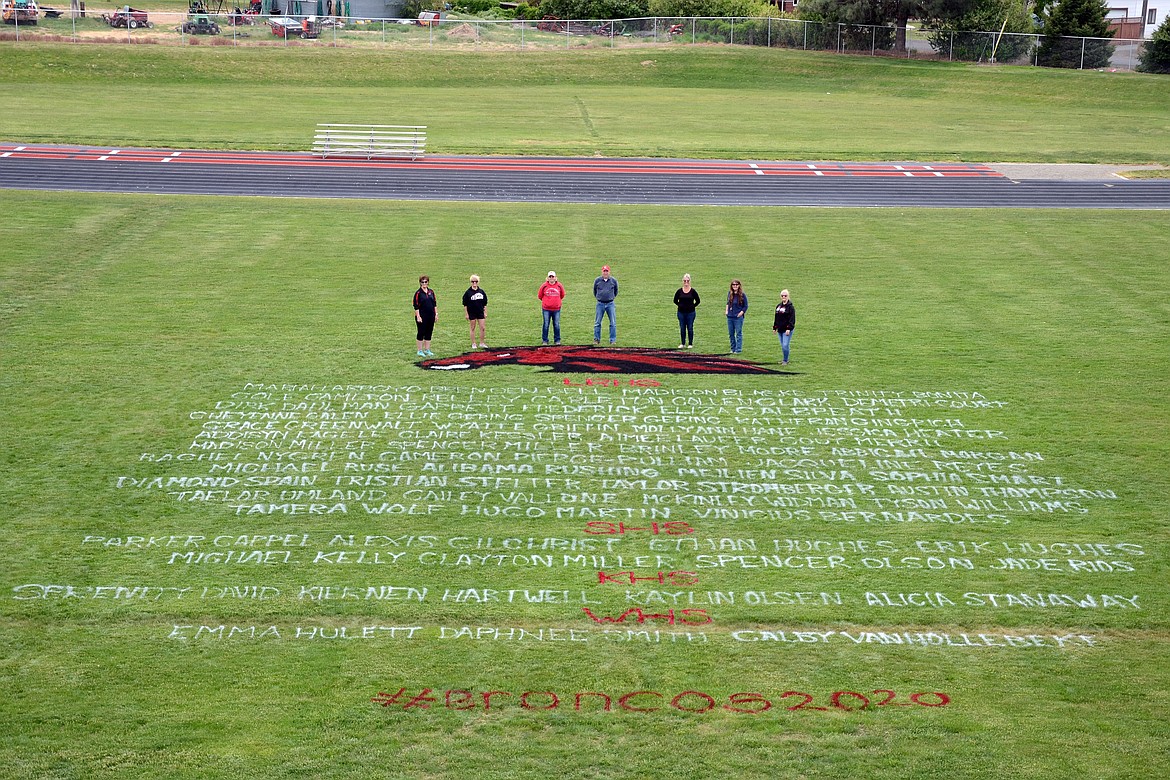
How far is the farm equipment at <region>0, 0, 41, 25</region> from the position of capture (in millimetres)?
74750

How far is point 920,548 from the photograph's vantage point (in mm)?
17391

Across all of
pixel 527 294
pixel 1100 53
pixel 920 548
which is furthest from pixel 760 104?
pixel 920 548

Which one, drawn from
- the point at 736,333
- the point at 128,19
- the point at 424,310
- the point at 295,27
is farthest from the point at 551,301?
the point at 128,19

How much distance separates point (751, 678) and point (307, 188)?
33066 mm

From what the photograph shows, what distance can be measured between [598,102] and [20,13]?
1462 inches

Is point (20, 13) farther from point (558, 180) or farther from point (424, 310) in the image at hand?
point (424, 310)

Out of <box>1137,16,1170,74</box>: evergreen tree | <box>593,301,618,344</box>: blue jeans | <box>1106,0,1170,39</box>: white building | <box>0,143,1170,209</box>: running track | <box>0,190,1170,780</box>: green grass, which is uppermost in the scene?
<box>1106,0,1170,39</box>: white building

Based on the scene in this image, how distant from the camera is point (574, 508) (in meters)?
18.7

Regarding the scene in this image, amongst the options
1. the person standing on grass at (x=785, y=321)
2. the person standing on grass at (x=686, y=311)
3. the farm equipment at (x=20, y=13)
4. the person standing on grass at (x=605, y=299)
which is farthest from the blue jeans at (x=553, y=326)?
the farm equipment at (x=20, y=13)

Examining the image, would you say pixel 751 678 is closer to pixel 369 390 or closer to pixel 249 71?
pixel 369 390

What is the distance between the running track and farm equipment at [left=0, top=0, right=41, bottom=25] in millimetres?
31827

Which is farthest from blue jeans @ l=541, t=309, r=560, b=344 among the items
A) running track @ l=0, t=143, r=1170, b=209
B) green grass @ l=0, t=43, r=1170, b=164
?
green grass @ l=0, t=43, r=1170, b=164

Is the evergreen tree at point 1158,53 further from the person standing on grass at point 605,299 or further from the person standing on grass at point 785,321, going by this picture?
the person standing on grass at point 605,299

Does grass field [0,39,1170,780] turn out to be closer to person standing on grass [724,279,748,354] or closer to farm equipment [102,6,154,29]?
person standing on grass [724,279,748,354]
